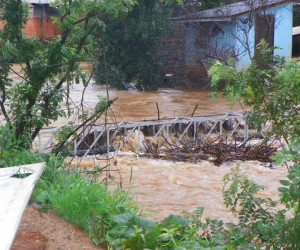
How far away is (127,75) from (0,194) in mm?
21940

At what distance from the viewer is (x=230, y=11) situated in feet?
81.7

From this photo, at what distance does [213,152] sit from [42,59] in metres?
→ 6.21

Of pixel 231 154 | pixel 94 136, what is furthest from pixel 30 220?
pixel 231 154

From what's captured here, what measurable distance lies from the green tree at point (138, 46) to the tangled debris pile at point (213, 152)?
1130cm

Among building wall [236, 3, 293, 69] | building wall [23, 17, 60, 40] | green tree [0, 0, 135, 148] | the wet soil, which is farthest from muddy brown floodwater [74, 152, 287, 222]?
building wall [236, 3, 293, 69]

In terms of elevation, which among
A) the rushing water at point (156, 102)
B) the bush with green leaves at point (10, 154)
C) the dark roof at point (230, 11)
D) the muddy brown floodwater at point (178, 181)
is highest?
the dark roof at point (230, 11)

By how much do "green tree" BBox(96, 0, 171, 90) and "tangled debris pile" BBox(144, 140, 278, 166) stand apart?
11298mm

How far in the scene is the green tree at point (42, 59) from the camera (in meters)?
8.34

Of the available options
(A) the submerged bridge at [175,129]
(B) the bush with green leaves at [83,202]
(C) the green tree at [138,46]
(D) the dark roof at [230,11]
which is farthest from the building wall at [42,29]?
(D) the dark roof at [230,11]

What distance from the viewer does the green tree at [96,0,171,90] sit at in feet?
83.3

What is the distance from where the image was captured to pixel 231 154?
1403 cm

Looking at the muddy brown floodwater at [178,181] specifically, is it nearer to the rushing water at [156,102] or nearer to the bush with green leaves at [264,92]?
the bush with green leaves at [264,92]

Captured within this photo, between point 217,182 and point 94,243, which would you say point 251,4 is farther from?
point 94,243

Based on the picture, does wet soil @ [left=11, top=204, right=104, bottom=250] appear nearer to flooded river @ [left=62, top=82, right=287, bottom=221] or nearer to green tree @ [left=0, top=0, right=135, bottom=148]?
flooded river @ [left=62, top=82, right=287, bottom=221]
